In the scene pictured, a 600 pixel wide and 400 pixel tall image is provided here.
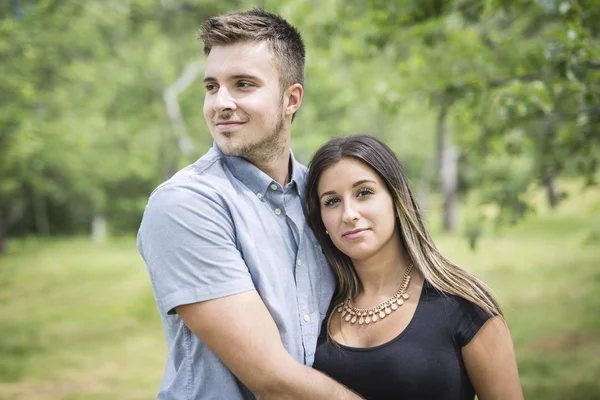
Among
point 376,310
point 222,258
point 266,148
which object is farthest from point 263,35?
point 376,310

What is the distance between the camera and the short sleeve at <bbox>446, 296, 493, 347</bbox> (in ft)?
7.46

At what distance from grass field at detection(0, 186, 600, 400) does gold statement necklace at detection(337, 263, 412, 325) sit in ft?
10.3

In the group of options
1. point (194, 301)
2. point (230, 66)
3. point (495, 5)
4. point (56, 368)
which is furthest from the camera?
point (56, 368)

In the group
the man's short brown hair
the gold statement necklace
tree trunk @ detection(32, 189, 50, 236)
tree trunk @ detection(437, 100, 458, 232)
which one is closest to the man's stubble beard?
the man's short brown hair

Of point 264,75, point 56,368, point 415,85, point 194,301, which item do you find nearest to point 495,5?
point 415,85

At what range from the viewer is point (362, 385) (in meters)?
2.31

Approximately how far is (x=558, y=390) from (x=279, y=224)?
592 centimetres

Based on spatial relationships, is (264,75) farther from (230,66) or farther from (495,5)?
(495,5)

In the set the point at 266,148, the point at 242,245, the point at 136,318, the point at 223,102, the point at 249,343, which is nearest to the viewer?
the point at 249,343

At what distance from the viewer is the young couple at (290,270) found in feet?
6.63

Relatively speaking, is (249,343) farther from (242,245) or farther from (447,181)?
(447,181)

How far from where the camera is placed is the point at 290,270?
2.31m

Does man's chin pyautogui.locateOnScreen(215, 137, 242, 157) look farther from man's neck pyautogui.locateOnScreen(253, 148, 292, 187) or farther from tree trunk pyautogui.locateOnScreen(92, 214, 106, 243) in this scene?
tree trunk pyautogui.locateOnScreen(92, 214, 106, 243)

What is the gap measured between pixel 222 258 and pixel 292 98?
0.82m
